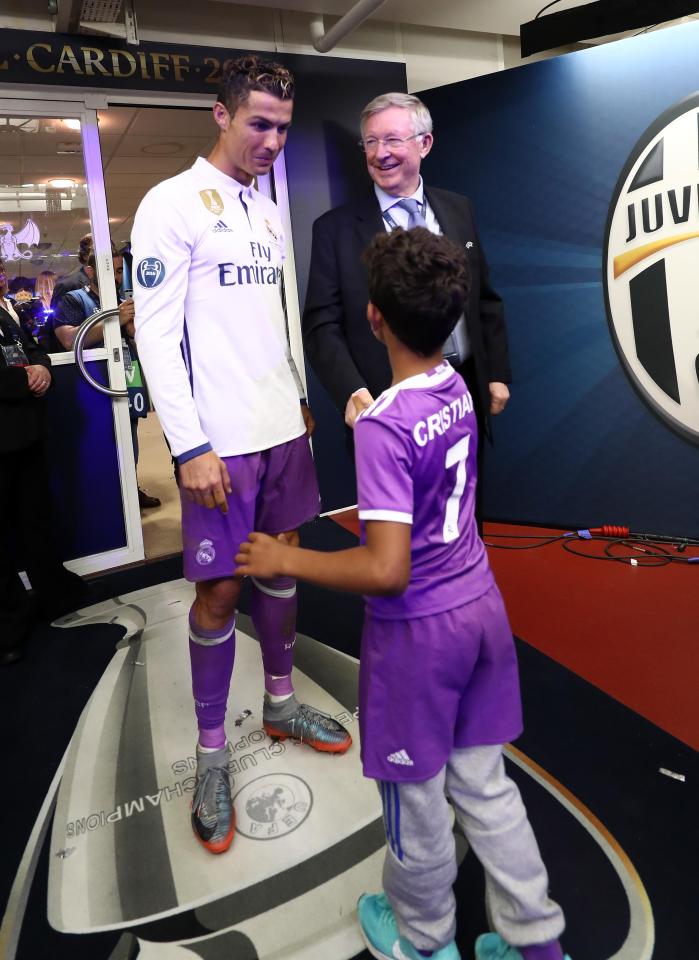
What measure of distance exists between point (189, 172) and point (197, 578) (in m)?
0.92

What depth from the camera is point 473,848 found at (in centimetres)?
117

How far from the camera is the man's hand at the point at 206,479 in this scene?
5.01 feet

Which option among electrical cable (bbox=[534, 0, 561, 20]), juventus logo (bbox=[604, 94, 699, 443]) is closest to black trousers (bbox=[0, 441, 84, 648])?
juventus logo (bbox=[604, 94, 699, 443])

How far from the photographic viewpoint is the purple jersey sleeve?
1.02 metres

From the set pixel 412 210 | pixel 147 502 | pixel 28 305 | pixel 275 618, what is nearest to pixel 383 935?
pixel 275 618

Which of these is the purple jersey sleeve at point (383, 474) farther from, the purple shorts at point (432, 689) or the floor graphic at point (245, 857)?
the floor graphic at point (245, 857)

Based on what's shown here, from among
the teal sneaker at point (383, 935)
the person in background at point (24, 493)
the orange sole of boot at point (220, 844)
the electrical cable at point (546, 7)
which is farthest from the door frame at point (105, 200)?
the teal sneaker at point (383, 935)

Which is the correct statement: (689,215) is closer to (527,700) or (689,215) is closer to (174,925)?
(527,700)

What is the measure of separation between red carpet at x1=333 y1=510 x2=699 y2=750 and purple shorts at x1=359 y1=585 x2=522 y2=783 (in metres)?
1.06

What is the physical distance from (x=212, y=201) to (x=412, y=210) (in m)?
0.69

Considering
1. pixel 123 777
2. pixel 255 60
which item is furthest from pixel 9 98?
pixel 123 777

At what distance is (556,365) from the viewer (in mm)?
3562

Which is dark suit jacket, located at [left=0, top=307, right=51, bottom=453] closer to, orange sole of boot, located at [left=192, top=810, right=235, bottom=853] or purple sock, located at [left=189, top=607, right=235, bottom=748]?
purple sock, located at [left=189, top=607, right=235, bottom=748]

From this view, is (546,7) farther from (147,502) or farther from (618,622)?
(147,502)
